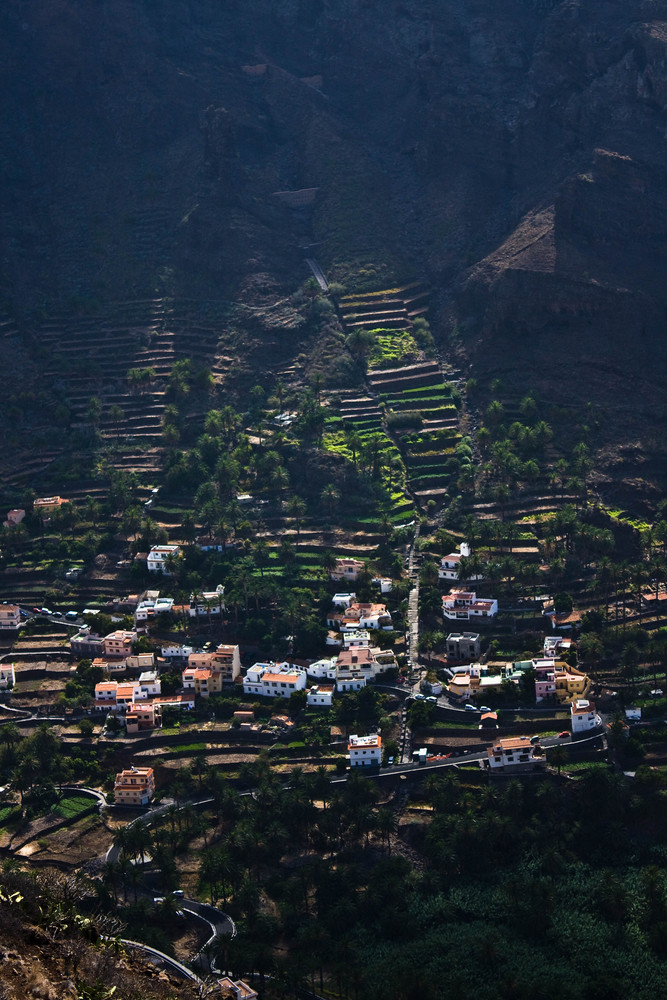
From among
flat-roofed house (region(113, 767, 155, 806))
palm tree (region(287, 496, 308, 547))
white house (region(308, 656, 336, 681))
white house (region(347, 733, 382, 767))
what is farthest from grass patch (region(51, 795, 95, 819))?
palm tree (region(287, 496, 308, 547))

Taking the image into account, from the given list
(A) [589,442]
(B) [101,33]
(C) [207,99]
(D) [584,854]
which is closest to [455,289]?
(A) [589,442]

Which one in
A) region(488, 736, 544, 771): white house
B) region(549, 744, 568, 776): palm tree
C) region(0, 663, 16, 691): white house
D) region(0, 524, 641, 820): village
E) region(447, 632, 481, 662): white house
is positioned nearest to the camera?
region(549, 744, 568, 776): palm tree

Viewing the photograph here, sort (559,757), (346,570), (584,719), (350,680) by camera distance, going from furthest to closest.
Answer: (346,570) < (350,680) < (584,719) < (559,757)

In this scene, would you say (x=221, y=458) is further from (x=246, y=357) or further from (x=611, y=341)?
(x=611, y=341)

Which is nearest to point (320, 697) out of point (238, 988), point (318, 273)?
point (238, 988)

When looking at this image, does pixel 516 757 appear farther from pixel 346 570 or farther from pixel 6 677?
pixel 6 677

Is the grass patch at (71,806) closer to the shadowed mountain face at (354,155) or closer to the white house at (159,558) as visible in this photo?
the white house at (159,558)

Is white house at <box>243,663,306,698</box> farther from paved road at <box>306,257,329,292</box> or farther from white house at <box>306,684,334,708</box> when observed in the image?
paved road at <box>306,257,329,292</box>
